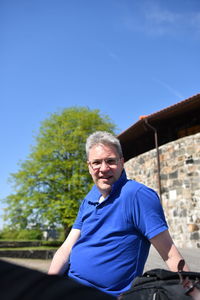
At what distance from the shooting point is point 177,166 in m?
9.21

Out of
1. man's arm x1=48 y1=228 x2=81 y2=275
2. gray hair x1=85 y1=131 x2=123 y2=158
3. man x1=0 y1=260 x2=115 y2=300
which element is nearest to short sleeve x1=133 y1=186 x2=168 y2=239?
gray hair x1=85 y1=131 x2=123 y2=158

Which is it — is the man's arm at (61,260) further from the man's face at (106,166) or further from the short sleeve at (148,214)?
the short sleeve at (148,214)

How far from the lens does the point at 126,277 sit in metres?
1.39

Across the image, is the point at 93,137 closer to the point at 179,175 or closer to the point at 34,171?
the point at 179,175

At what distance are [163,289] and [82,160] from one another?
51.8 feet

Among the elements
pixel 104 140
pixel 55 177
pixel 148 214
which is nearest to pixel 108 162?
pixel 104 140

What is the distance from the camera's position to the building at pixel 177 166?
8.52 meters

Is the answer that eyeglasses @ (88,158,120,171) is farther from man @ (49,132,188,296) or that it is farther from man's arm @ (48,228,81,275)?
man's arm @ (48,228,81,275)

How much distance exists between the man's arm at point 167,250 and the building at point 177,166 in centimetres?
745

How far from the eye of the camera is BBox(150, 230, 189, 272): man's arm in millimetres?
1317

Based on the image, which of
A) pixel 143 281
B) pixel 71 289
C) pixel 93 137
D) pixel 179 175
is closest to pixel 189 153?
pixel 179 175

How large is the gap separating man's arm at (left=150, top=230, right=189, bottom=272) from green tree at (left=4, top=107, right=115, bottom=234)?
44.8 ft

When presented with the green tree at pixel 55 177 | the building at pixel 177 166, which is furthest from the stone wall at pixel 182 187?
the green tree at pixel 55 177

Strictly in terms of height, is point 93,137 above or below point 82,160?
below
